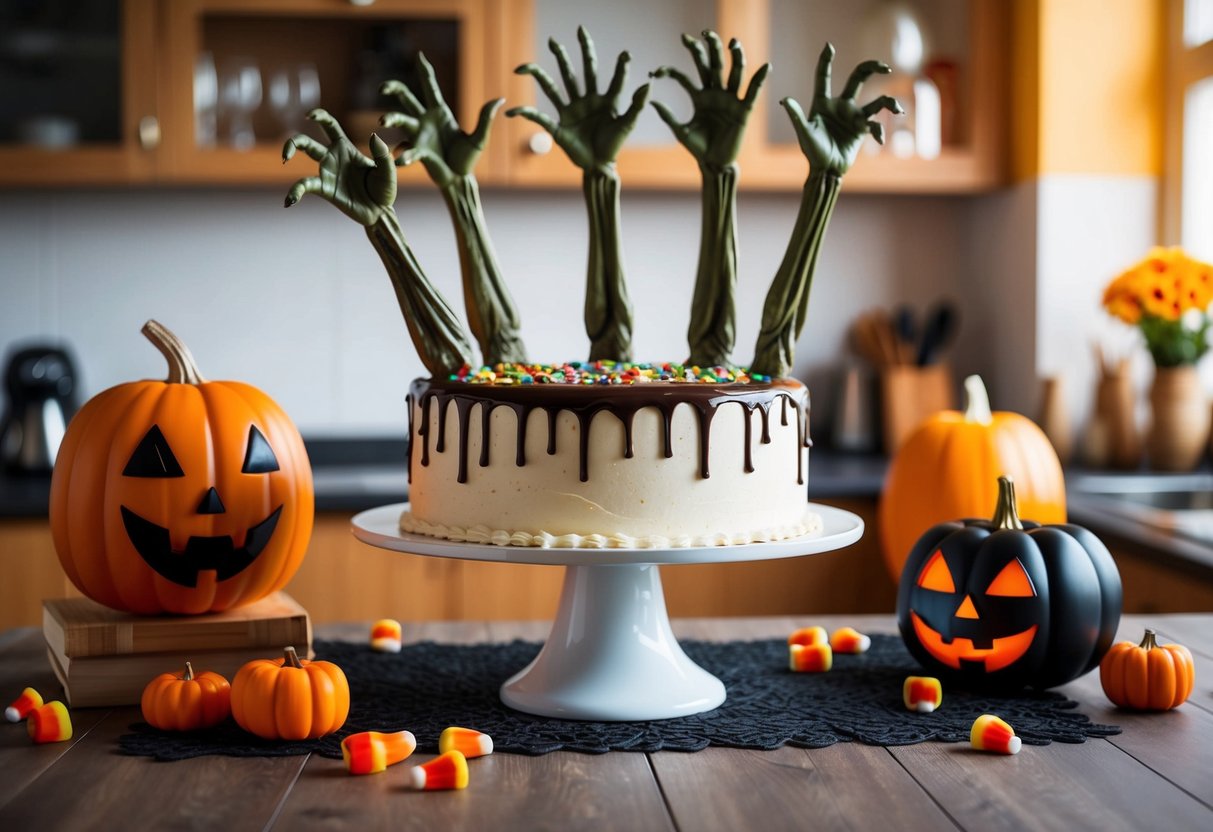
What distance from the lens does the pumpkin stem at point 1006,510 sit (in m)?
1.33

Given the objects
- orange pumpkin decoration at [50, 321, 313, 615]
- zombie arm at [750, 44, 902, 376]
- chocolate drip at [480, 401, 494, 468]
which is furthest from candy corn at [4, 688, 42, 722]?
zombie arm at [750, 44, 902, 376]

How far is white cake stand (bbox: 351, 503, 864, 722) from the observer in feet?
4.00

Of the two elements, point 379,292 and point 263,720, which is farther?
point 379,292

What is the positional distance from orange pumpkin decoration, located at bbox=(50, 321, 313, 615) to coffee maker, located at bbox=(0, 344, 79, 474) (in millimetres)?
1489

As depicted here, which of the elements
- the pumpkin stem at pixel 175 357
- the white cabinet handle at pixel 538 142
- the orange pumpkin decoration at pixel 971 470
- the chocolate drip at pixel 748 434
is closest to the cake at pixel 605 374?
the chocolate drip at pixel 748 434

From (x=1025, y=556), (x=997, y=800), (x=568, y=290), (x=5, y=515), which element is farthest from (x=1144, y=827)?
(x=568, y=290)

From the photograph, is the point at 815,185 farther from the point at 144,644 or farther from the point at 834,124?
the point at 144,644

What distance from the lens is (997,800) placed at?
1001mm

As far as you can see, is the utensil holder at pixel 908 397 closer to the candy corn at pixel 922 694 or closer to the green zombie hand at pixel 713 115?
the green zombie hand at pixel 713 115

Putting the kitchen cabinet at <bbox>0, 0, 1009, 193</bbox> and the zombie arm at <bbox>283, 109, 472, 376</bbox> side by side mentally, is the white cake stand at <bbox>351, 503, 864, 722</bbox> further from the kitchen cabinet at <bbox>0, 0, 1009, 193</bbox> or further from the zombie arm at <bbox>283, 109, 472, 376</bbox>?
the kitchen cabinet at <bbox>0, 0, 1009, 193</bbox>

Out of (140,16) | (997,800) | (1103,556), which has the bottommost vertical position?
(997,800)

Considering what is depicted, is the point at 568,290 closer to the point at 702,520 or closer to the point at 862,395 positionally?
the point at 862,395

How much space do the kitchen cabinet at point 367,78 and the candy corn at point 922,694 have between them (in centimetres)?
176

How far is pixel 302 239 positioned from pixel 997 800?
2405 millimetres
